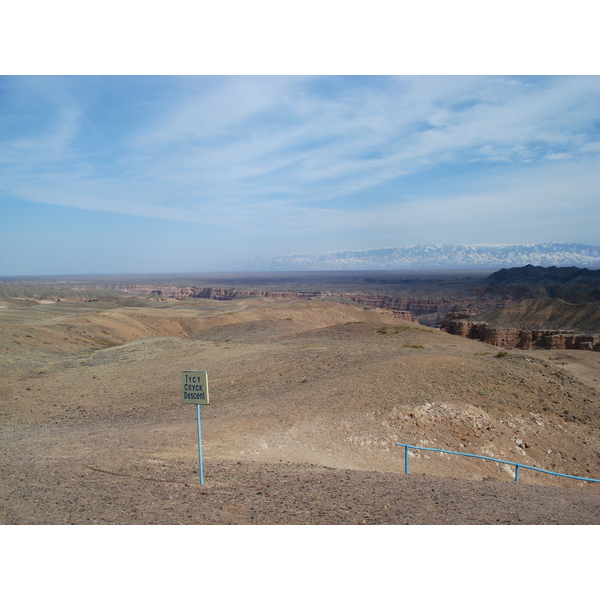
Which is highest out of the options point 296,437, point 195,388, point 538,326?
point 195,388

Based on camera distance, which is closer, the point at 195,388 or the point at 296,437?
the point at 195,388

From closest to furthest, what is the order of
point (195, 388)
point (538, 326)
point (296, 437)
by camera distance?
point (195, 388) < point (296, 437) < point (538, 326)

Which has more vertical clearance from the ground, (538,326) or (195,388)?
(195,388)

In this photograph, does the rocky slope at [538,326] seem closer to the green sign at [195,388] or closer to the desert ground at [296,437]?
the desert ground at [296,437]

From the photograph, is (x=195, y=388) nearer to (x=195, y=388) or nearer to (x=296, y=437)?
(x=195, y=388)

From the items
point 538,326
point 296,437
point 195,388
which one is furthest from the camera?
point 538,326

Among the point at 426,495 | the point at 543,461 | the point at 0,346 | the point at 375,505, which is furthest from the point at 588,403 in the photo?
the point at 0,346

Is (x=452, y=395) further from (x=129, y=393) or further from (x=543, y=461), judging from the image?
(x=129, y=393)

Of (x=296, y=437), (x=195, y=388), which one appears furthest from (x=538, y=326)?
(x=195, y=388)
